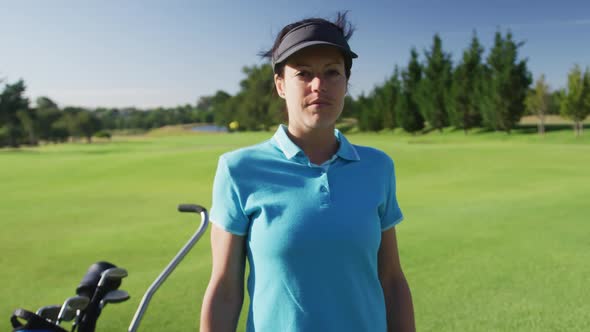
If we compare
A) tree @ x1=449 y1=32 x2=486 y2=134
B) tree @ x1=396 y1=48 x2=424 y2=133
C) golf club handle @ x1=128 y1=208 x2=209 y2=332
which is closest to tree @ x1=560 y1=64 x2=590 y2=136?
tree @ x1=449 y1=32 x2=486 y2=134

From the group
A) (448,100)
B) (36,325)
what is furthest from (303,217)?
(448,100)

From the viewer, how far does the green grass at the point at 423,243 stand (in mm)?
5039

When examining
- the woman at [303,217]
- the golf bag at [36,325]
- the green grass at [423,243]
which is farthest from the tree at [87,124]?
the woman at [303,217]

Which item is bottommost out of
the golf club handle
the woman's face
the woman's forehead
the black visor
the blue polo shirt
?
the golf club handle

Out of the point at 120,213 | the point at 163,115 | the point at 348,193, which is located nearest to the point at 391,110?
the point at 120,213

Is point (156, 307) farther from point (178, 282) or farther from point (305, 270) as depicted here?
point (305, 270)

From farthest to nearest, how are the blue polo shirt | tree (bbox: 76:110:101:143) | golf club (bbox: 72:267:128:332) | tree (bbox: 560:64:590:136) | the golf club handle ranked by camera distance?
tree (bbox: 76:110:101:143)
tree (bbox: 560:64:590:136)
the golf club handle
golf club (bbox: 72:267:128:332)
the blue polo shirt

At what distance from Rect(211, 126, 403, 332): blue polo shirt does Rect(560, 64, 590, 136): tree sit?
45881 mm

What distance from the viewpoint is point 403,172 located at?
62.3ft

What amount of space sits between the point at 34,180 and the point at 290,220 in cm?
1997

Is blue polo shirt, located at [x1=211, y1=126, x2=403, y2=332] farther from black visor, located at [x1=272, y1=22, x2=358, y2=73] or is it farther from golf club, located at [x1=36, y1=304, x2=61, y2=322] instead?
golf club, located at [x1=36, y1=304, x2=61, y2=322]

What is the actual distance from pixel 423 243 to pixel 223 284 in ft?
20.7

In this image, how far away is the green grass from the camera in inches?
198

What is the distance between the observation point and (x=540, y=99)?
4609 centimetres
